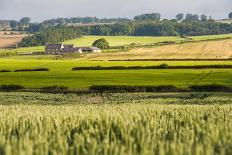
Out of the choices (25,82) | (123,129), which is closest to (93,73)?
(25,82)

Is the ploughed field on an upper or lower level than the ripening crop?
lower

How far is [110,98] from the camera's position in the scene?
5375cm

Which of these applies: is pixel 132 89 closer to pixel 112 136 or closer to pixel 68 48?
pixel 112 136

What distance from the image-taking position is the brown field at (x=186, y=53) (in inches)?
4048

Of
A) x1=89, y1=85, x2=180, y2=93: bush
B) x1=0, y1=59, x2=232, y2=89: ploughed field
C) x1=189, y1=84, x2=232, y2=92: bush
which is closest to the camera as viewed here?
x1=189, y1=84, x2=232, y2=92: bush

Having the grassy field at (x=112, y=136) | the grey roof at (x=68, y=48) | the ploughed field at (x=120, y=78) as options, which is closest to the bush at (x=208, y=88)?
the ploughed field at (x=120, y=78)

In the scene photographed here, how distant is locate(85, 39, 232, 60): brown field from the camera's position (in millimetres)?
102812

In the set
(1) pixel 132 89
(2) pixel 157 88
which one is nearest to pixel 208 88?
(2) pixel 157 88

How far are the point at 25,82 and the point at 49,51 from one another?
331 feet

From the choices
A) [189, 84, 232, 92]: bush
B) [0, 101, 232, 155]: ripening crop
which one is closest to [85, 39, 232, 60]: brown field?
[189, 84, 232, 92]: bush

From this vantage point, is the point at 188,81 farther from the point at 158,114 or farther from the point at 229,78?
Result: the point at 158,114

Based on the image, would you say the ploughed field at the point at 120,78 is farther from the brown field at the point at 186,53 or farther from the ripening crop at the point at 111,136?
the ripening crop at the point at 111,136

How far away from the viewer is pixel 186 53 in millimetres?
109000

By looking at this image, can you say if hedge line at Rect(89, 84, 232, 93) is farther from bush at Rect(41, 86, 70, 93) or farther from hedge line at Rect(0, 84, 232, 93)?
bush at Rect(41, 86, 70, 93)
